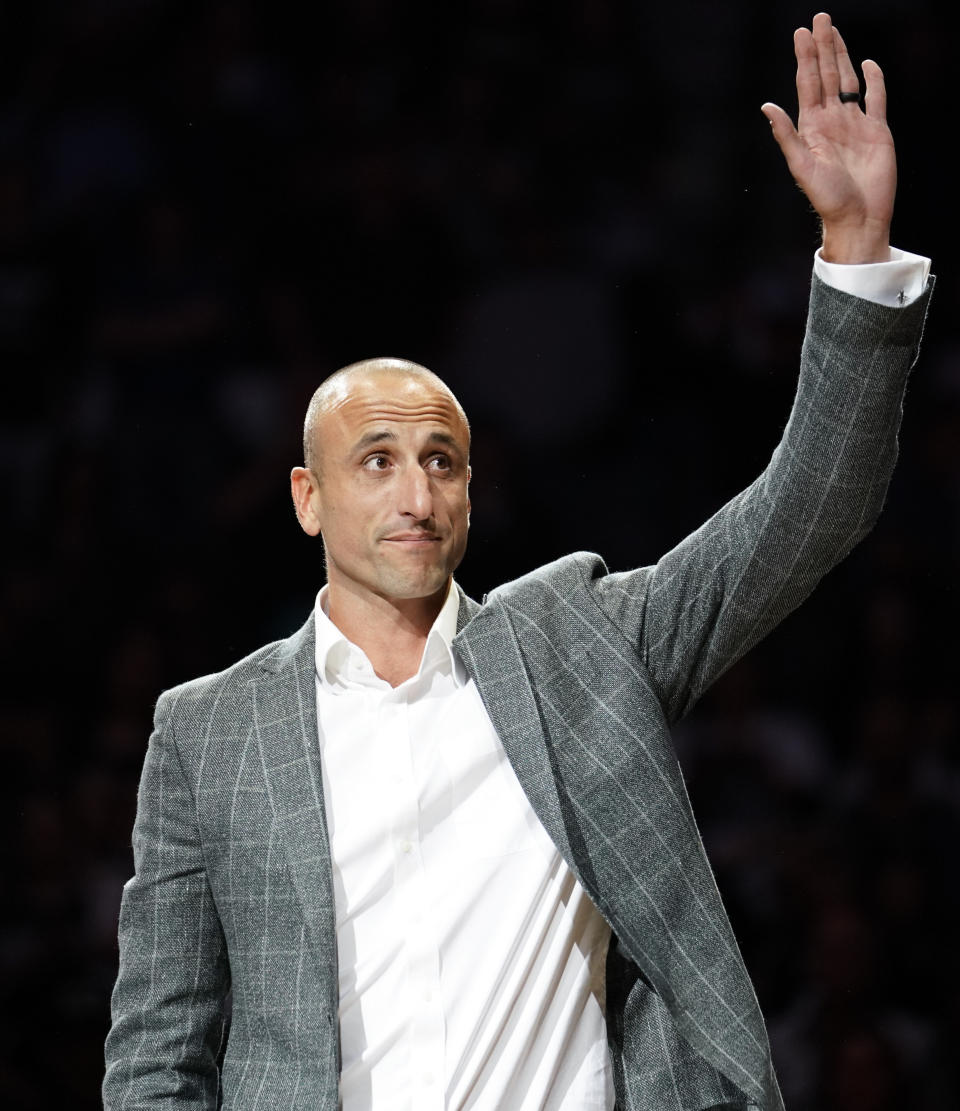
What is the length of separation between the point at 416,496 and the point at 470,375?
1795 millimetres

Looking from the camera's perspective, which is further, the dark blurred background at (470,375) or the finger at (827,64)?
the dark blurred background at (470,375)

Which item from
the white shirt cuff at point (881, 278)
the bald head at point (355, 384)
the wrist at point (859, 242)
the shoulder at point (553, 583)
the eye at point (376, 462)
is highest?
the wrist at point (859, 242)

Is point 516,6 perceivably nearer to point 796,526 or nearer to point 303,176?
point 303,176

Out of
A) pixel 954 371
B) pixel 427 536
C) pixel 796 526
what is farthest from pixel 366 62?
pixel 796 526

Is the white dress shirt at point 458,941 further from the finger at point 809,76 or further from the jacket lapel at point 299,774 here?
the finger at point 809,76

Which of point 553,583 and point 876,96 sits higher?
point 876,96

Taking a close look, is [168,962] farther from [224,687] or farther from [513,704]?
[513,704]

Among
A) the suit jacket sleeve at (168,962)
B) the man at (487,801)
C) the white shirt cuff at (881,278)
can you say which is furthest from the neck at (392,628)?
the white shirt cuff at (881,278)

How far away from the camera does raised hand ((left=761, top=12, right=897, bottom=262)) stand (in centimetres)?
148

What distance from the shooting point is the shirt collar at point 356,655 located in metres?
1.81

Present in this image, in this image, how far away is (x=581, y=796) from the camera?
5.36 feet

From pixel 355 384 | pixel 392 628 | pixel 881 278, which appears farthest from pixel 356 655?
pixel 881 278

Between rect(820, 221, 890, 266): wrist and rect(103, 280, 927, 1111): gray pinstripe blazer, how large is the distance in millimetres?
42

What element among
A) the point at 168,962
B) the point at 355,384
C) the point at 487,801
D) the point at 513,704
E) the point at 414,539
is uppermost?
the point at 355,384
